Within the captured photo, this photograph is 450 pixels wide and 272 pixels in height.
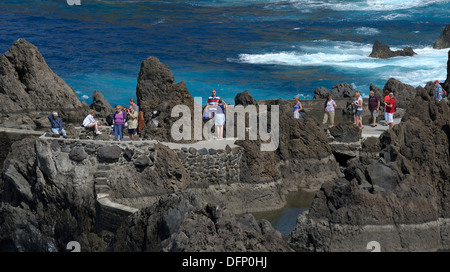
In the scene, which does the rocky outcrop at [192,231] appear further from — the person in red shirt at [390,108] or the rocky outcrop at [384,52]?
the rocky outcrop at [384,52]

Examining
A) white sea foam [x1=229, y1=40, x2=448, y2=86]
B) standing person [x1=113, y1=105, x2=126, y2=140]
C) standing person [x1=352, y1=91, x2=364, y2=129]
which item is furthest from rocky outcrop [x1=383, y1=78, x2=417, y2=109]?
standing person [x1=113, y1=105, x2=126, y2=140]

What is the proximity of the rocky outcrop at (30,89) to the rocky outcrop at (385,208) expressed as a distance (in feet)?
56.9

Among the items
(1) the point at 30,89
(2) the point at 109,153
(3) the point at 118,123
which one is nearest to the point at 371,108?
(3) the point at 118,123

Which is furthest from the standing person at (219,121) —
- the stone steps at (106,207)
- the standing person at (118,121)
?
the stone steps at (106,207)

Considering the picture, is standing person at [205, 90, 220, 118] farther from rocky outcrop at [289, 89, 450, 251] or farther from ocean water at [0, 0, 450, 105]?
ocean water at [0, 0, 450, 105]

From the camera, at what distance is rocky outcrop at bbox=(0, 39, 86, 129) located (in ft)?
126

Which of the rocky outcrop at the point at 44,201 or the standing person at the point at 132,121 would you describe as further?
the standing person at the point at 132,121

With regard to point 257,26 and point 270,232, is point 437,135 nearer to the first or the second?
point 270,232

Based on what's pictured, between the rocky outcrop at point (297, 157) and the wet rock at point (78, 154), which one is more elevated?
the wet rock at point (78, 154)

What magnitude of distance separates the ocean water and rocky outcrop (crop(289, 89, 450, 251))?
2775cm

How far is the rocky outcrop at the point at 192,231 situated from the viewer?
18141 millimetres

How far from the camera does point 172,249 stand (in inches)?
710

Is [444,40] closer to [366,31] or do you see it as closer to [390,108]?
[366,31]

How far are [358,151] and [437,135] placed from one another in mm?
3731
